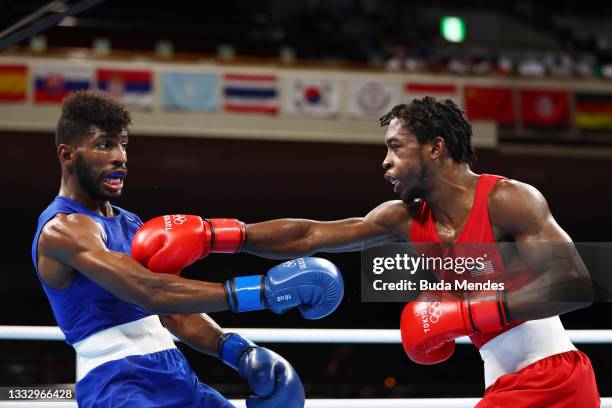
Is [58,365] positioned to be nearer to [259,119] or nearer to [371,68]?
[259,119]

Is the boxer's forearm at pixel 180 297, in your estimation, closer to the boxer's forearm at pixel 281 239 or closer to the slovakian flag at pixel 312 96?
the boxer's forearm at pixel 281 239

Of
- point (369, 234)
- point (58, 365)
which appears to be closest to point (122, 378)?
point (369, 234)

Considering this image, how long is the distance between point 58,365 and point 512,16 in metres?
9.99

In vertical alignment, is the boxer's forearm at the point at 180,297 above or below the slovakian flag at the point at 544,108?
below

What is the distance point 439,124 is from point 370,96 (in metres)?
7.68

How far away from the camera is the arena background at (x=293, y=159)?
388 inches

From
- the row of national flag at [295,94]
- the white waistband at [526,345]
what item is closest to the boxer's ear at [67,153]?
the white waistband at [526,345]

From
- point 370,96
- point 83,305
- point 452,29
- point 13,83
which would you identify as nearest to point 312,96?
point 370,96

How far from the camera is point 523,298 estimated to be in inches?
90.4

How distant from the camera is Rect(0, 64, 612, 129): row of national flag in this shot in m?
9.62

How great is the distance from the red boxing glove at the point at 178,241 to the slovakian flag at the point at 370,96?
7.83 m

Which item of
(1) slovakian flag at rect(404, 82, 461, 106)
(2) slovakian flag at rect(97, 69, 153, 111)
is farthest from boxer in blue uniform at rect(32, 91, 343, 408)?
(1) slovakian flag at rect(404, 82, 461, 106)

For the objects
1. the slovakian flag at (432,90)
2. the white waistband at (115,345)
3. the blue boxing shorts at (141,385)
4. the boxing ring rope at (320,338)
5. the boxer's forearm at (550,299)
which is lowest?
the boxing ring rope at (320,338)

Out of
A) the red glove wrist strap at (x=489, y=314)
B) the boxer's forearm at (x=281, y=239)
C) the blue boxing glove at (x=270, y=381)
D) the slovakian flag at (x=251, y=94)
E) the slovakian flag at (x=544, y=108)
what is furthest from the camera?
the slovakian flag at (x=544, y=108)
